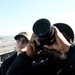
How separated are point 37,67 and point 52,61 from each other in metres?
0.36

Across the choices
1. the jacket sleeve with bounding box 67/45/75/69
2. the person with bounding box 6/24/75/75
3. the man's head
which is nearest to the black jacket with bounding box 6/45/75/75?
the person with bounding box 6/24/75/75

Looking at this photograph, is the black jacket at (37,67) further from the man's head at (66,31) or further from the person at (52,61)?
the man's head at (66,31)

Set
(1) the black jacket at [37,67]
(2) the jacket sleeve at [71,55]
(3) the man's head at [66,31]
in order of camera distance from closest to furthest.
Result: (2) the jacket sleeve at [71,55] → (1) the black jacket at [37,67] → (3) the man's head at [66,31]

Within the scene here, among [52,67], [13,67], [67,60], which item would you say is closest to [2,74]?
[13,67]

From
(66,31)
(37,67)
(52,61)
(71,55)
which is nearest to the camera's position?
(71,55)

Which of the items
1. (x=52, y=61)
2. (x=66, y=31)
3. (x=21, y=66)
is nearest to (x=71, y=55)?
(x=52, y=61)

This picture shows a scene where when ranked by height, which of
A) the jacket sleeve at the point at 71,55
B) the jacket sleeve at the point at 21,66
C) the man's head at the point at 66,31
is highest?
the man's head at the point at 66,31

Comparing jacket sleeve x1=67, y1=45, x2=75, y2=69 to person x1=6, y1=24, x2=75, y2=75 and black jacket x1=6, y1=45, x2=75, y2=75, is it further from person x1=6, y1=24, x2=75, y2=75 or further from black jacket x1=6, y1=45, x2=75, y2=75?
black jacket x1=6, y1=45, x2=75, y2=75

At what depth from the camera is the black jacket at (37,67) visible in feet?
8.33

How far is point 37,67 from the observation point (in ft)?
9.56

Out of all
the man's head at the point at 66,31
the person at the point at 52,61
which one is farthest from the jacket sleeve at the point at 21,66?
the man's head at the point at 66,31

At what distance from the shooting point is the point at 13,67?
110 inches

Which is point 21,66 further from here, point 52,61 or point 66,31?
point 66,31

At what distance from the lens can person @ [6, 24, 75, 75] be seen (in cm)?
228
